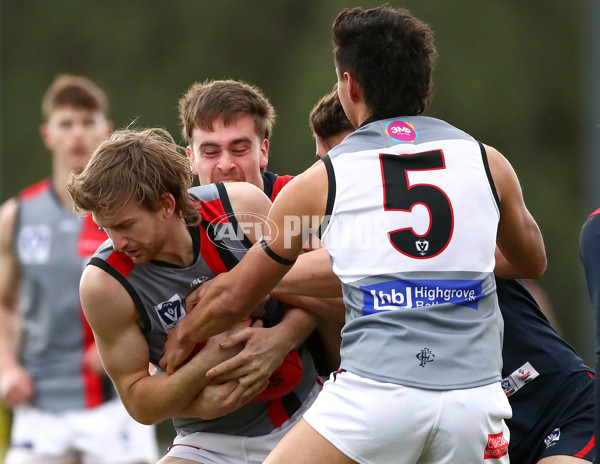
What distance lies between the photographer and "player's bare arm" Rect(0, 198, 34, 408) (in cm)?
680

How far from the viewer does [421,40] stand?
3361 mm

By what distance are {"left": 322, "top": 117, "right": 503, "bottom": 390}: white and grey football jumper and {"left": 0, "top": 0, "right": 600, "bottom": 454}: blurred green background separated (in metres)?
12.8

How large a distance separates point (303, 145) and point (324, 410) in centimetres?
1343

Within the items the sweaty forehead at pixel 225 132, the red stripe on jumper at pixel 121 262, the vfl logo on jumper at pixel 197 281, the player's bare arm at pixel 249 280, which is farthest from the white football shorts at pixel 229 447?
the sweaty forehead at pixel 225 132

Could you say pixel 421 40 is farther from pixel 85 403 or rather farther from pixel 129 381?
pixel 85 403

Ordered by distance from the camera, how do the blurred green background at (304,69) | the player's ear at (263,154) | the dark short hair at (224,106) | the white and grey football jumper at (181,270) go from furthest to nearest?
the blurred green background at (304,69), the player's ear at (263,154), the dark short hair at (224,106), the white and grey football jumper at (181,270)

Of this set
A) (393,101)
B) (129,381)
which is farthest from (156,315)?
(393,101)

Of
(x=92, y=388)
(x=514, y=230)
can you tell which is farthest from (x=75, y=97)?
(x=514, y=230)

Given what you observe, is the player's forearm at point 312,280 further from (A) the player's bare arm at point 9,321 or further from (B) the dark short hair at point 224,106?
(A) the player's bare arm at point 9,321

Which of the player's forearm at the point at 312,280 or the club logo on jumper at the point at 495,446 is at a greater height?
the player's forearm at the point at 312,280

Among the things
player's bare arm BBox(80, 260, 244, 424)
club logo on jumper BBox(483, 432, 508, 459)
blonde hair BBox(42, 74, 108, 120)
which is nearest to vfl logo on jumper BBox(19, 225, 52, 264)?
blonde hair BBox(42, 74, 108, 120)

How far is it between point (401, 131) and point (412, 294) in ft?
1.80

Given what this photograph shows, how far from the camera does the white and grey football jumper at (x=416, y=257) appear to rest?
9.89 ft

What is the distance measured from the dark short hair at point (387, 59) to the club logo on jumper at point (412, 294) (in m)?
0.63
